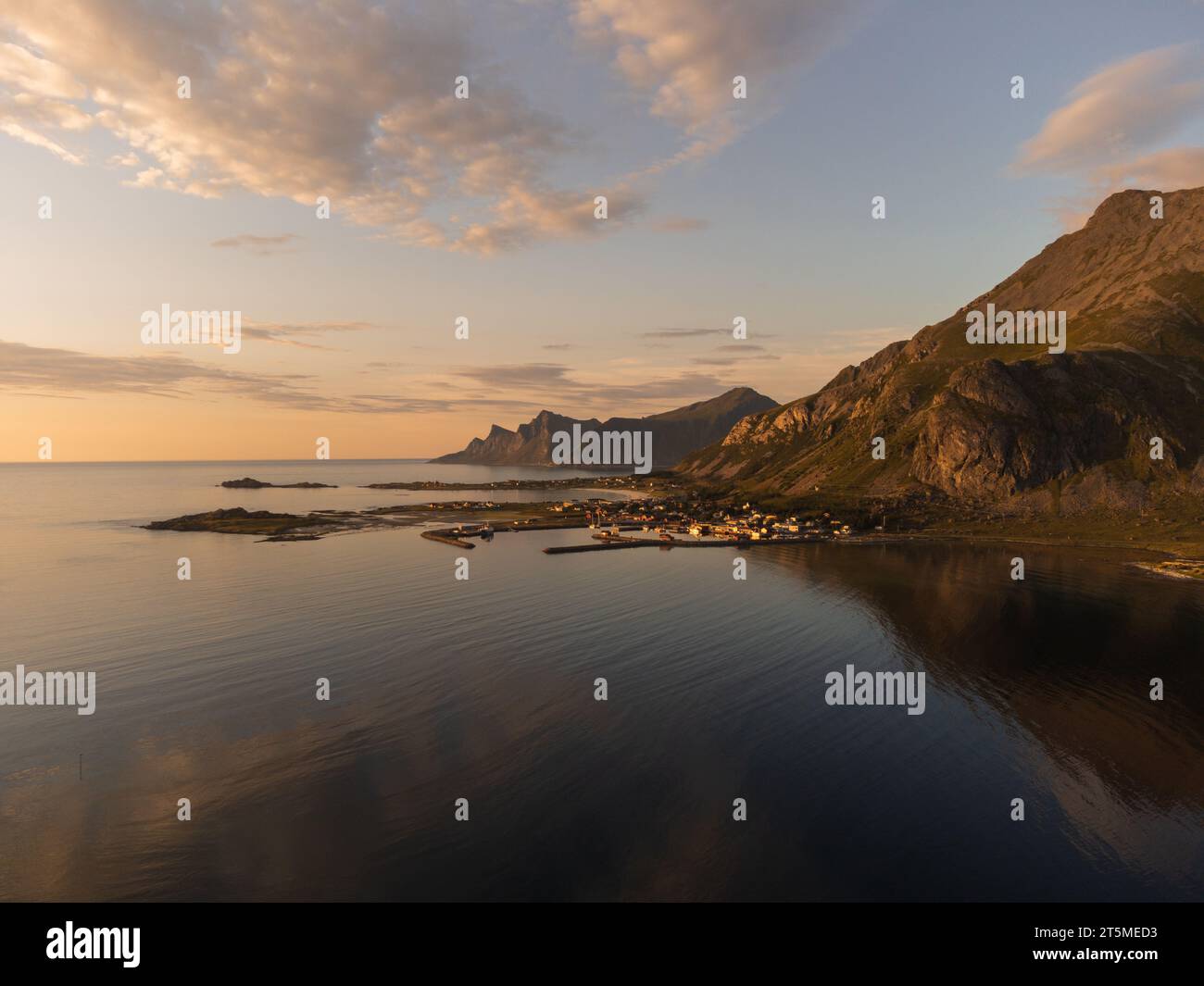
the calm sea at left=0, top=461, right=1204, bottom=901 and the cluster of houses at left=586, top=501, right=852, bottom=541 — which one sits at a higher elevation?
the cluster of houses at left=586, top=501, right=852, bottom=541

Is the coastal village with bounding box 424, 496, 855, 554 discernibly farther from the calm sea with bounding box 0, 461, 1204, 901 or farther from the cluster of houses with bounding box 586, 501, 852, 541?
the calm sea with bounding box 0, 461, 1204, 901

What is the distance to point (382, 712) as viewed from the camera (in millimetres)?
45500

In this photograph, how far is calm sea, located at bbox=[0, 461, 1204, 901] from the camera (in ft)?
93.0

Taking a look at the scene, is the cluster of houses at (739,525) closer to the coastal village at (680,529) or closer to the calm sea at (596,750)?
the coastal village at (680,529)

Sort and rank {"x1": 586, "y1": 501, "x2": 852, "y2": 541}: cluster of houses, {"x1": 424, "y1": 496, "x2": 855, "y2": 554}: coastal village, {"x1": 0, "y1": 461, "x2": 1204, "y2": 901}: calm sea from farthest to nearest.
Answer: {"x1": 586, "y1": 501, "x2": 852, "y2": 541}: cluster of houses
{"x1": 424, "y1": 496, "x2": 855, "y2": 554}: coastal village
{"x1": 0, "y1": 461, "x2": 1204, "y2": 901}: calm sea

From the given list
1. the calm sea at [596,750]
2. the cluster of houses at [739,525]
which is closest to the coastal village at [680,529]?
the cluster of houses at [739,525]

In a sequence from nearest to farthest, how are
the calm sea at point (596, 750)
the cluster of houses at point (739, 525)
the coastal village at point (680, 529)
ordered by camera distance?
the calm sea at point (596, 750) < the coastal village at point (680, 529) < the cluster of houses at point (739, 525)

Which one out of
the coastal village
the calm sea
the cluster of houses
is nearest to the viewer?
the calm sea

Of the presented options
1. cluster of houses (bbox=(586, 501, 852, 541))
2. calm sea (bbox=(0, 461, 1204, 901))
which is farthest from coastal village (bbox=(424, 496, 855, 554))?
calm sea (bbox=(0, 461, 1204, 901))

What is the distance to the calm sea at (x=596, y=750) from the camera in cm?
2834

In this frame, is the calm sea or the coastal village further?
the coastal village

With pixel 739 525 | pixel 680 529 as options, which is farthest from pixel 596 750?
pixel 739 525

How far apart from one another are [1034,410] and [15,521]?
342009mm
